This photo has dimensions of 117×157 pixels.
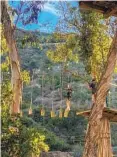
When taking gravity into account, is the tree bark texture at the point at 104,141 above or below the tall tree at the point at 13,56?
below

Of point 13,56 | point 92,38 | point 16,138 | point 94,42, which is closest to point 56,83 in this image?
point 94,42

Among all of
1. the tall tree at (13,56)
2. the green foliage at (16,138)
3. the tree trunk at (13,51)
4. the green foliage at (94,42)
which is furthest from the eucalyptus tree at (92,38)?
the green foliage at (16,138)

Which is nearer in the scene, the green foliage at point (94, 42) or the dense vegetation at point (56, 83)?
the dense vegetation at point (56, 83)

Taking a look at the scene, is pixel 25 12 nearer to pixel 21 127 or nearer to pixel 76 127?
pixel 21 127

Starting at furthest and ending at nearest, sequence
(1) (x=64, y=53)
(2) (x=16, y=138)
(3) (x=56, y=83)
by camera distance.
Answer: (3) (x=56, y=83), (1) (x=64, y=53), (2) (x=16, y=138)

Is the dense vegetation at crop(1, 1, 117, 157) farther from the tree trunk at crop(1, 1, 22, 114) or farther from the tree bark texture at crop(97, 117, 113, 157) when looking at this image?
the tree bark texture at crop(97, 117, 113, 157)

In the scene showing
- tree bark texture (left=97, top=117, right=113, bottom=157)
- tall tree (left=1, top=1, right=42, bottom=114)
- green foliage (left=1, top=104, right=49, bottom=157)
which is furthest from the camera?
tall tree (left=1, top=1, right=42, bottom=114)

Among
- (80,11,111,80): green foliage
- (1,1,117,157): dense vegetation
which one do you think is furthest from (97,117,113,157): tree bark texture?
(80,11,111,80): green foliage

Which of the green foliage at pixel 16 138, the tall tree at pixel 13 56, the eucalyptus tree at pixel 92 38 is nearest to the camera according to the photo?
the green foliage at pixel 16 138

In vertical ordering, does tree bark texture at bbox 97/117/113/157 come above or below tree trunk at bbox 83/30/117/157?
below

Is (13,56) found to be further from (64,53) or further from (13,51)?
(64,53)

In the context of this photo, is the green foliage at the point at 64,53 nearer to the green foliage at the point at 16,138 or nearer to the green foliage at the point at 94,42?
the green foliage at the point at 94,42

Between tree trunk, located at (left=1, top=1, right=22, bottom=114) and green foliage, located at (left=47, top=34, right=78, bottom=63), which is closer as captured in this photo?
tree trunk, located at (left=1, top=1, right=22, bottom=114)

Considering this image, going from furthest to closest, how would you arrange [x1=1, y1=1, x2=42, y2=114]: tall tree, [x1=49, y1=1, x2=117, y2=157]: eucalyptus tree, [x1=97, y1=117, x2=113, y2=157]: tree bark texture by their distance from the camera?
[x1=49, y1=1, x2=117, y2=157]: eucalyptus tree
[x1=1, y1=1, x2=42, y2=114]: tall tree
[x1=97, y1=117, x2=113, y2=157]: tree bark texture
